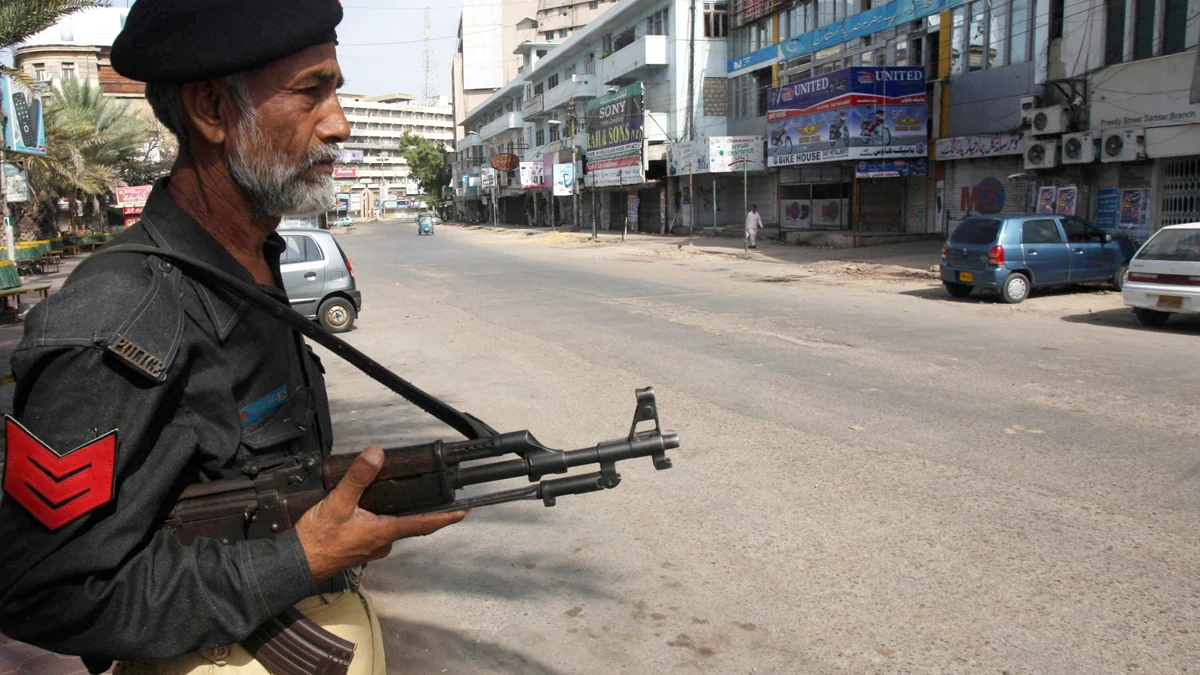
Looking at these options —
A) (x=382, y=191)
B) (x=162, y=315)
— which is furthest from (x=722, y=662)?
(x=382, y=191)

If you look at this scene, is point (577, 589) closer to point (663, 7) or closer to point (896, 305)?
point (896, 305)

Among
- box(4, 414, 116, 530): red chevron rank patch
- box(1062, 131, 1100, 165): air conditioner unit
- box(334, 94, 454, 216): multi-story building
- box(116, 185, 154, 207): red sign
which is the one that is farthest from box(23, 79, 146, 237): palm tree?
box(334, 94, 454, 216): multi-story building

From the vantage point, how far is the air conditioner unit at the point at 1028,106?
19.7m

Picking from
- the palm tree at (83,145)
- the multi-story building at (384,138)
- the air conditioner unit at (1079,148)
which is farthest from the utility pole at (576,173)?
the multi-story building at (384,138)

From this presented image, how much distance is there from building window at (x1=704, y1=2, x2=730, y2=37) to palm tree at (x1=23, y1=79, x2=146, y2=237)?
24987mm

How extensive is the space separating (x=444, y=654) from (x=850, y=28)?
1145 inches

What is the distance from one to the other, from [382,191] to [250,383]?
5757 inches

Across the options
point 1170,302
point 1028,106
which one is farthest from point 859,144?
point 1170,302

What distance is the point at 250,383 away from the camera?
152cm

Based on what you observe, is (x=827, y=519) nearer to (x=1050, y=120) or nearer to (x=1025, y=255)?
(x=1025, y=255)

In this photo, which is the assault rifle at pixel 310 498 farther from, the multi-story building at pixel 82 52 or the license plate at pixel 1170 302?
the multi-story building at pixel 82 52

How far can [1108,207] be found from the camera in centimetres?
1883

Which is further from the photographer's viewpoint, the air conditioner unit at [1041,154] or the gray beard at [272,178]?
the air conditioner unit at [1041,154]

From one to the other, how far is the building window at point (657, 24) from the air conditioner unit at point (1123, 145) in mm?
24630
